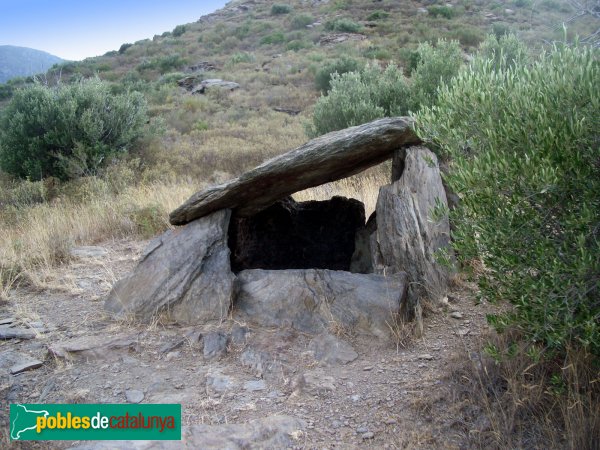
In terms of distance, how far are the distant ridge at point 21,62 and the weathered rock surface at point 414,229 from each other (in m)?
8.97

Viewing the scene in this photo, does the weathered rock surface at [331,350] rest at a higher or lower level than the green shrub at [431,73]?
lower

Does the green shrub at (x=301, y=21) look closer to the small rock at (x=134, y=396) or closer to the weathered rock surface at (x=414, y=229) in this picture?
the weathered rock surface at (x=414, y=229)

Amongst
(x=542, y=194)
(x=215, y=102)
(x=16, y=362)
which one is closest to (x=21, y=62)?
(x=215, y=102)

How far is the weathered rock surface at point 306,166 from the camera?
17.3ft

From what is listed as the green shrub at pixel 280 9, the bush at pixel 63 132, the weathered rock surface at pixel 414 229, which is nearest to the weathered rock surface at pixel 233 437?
the weathered rock surface at pixel 414 229

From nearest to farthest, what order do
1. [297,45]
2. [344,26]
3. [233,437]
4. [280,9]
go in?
1. [233,437]
2. [297,45]
3. [344,26]
4. [280,9]

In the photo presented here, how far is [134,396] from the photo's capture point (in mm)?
4176

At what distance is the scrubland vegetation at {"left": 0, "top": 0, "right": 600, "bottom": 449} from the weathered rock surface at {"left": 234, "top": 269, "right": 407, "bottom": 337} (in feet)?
3.26

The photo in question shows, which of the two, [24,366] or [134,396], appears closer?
[134,396]

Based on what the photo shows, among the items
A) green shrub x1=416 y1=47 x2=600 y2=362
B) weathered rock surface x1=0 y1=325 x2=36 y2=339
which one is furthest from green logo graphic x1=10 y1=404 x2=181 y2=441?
green shrub x1=416 y1=47 x2=600 y2=362

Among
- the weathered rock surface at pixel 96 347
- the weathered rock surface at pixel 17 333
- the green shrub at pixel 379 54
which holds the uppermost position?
the green shrub at pixel 379 54

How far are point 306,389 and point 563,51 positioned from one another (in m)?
3.00

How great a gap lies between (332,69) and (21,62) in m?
13.1

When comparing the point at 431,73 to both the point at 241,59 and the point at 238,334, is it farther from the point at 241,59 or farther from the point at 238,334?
the point at 241,59
